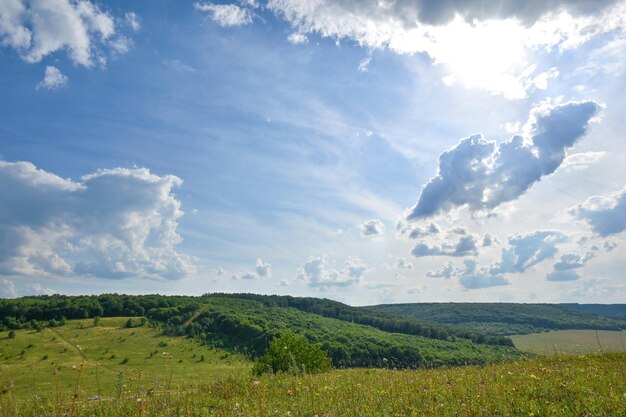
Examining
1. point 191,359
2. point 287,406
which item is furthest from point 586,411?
point 191,359

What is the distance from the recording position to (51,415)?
366 inches

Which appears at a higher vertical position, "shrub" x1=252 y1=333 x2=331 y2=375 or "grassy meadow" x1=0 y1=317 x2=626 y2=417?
"grassy meadow" x1=0 y1=317 x2=626 y2=417

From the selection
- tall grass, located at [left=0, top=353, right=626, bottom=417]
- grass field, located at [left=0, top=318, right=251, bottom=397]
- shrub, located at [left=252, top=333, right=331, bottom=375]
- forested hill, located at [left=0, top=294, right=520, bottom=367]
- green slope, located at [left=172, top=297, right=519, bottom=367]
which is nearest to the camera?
tall grass, located at [left=0, top=353, right=626, bottom=417]

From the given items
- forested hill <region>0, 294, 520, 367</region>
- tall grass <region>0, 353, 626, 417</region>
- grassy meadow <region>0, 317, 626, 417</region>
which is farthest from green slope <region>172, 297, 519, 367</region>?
tall grass <region>0, 353, 626, 417</region>

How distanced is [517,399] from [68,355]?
13378 cm

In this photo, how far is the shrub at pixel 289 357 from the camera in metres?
22.9

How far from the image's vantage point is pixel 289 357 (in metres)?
23.4

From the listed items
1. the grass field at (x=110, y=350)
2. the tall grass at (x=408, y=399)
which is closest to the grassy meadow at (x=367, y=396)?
the tall grass at (x=408, y=399)

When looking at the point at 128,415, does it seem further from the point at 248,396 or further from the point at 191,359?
the point at 191,359

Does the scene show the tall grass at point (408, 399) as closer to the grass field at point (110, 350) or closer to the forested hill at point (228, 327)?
the grass field at point (110, 350)

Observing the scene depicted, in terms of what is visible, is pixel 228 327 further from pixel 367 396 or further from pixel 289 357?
pixel 367 396

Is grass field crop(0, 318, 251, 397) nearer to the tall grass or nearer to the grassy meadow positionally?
the grassy meadow

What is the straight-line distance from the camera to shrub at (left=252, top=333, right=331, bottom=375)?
2291 centimetres

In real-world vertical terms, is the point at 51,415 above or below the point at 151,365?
above
